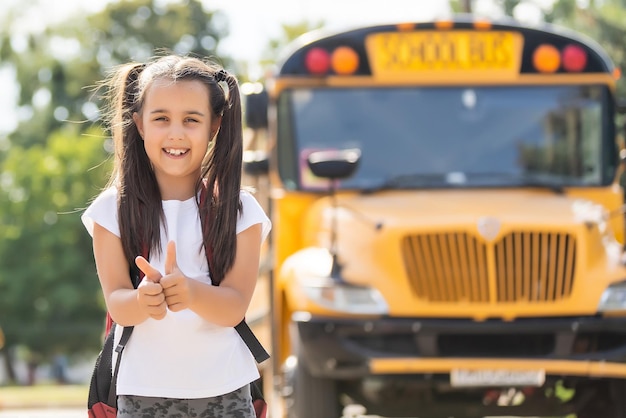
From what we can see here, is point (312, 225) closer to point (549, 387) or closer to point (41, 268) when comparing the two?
point (549, 387)

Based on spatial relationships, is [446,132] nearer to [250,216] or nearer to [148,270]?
[250,216]

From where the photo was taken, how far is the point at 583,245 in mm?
6676

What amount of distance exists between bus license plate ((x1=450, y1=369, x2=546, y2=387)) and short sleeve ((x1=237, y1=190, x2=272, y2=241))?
372cm

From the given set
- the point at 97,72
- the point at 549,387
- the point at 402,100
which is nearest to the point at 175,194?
the point at 549,387

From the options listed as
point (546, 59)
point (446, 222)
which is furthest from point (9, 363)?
point (446, 222)

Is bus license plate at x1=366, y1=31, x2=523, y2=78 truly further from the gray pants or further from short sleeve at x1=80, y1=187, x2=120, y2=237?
the gray pants

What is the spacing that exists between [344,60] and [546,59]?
1.08 meters

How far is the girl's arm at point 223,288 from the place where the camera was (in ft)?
8.78

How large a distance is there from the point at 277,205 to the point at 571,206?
160 cm

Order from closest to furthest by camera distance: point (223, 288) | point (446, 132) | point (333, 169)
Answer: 1. point (223, 288)
2. point (333, 169)
3. point (446, 132)

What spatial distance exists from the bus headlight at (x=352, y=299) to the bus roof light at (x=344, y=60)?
1461 mm

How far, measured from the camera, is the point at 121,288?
114 inches

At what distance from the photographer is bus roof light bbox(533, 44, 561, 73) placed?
7609 mm

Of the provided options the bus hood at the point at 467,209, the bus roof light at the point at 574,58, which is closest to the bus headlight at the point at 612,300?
the bus hood at the point at 467,209
